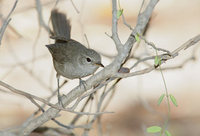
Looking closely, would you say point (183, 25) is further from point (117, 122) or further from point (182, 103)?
point (117, 122)

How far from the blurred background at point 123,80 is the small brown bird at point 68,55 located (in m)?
0.84

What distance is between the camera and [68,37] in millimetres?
4059

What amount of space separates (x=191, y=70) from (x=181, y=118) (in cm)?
87

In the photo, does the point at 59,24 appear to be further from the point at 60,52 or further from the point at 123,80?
the point at 123,80

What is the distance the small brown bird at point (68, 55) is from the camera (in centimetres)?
366

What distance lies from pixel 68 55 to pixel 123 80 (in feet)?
6.43

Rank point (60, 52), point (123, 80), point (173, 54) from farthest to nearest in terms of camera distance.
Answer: point (123, 80)
point (60, 52)
point (173, 54)

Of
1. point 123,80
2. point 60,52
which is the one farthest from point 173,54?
point 123,80

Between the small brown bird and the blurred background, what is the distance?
84 cm

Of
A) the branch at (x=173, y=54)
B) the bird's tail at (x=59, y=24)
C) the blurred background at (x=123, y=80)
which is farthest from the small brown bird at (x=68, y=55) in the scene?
the branch at (x=173, y=54)

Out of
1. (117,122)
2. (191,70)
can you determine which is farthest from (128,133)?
(191,70)

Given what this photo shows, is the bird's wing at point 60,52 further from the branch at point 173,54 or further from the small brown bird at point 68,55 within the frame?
the branch at point 173,54

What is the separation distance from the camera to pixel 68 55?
12.8 ft

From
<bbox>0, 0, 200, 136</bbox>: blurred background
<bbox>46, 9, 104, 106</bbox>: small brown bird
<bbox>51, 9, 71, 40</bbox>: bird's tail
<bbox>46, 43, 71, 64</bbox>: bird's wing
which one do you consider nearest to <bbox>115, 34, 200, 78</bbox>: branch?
<bbox>46, 9, 104, 106</bbox>: small brown bird
